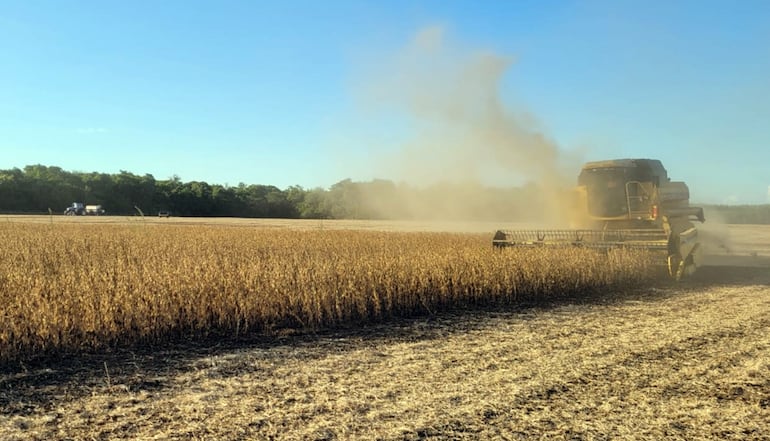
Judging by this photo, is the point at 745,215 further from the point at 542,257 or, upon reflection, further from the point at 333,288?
the point at 333,288

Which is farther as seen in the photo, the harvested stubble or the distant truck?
the distant truck

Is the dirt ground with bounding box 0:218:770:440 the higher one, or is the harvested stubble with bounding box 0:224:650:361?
the harvested stubble with bounding box 0:224:650:361

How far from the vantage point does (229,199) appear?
309 ft

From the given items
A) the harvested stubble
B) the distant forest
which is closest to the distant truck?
the distant forest

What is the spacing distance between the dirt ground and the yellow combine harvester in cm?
620

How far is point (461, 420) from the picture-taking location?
3.99 m

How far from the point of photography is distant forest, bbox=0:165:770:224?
47947 millimetres

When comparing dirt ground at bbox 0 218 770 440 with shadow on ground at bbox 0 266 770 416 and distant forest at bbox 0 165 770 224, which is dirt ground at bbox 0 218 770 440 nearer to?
shadow on ground at bbox 0 266 770 416

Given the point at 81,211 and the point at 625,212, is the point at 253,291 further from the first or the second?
the point at 81,211

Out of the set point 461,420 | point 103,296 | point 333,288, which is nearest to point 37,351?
point 103,296

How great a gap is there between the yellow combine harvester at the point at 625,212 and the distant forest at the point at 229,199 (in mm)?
24612

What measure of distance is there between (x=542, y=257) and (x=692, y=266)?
4.90 meters

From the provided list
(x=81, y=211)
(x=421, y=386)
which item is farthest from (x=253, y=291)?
(x=81, y=211)

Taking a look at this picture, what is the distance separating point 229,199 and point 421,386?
306 feet
